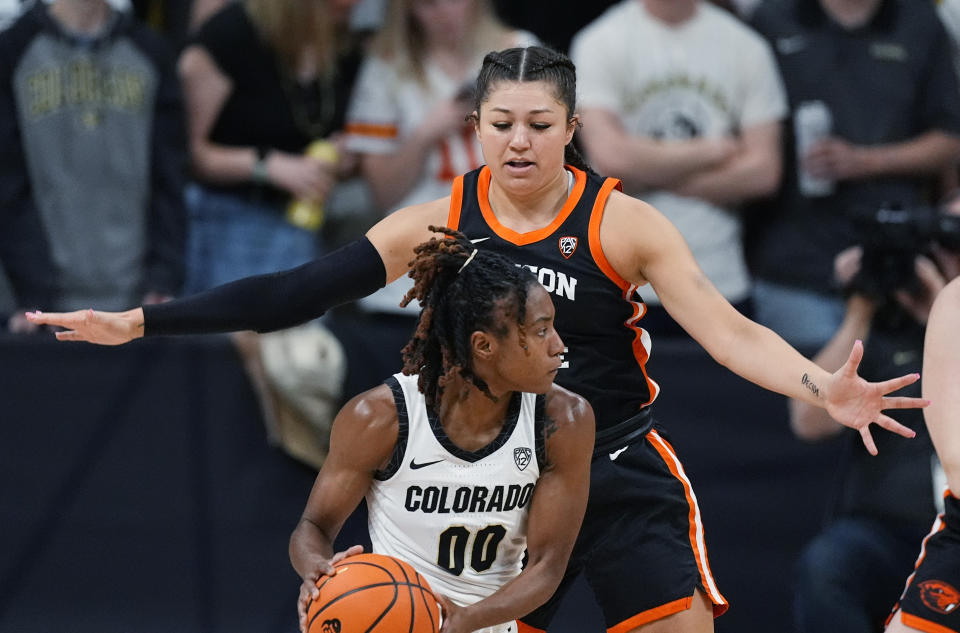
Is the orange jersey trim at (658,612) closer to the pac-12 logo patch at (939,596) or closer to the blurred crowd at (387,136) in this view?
the pac-12 logo patch at (939,596)

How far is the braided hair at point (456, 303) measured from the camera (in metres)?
3.41

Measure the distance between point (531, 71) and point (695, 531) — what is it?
1.34 metres

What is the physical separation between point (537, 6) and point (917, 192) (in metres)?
1.91

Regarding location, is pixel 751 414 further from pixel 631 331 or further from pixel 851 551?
pixel 631 331

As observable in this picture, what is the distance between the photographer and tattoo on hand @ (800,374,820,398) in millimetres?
3449

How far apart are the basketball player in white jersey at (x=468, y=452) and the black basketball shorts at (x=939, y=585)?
0.98 metres

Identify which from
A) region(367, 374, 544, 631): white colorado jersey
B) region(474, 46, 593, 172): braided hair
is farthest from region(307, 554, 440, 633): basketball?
region(474, 46, 593, 172): braided hair

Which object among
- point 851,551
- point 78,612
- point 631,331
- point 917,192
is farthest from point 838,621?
point 78,612

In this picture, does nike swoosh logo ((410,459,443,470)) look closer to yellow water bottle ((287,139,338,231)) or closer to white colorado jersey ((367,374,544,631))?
white colorado jersey ((367,374,544,631))

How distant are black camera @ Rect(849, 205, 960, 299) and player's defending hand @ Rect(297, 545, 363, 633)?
2.49m

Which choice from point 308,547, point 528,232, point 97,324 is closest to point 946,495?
point 528,232

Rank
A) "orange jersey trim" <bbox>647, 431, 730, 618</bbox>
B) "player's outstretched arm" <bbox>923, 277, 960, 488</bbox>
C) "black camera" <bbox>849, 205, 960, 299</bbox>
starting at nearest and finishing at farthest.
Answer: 1. "player's outstretched arm" <bbox>923, 277, 960, 488</bbox>
2. "orange jersey trim" <bbox>647, 431, 730, 618</bbox>
3. "black camera" <bbox>849, 205, 960, 299</bbox>

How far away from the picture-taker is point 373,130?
19.5ft

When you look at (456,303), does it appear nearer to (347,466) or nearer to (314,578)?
(347,466)
